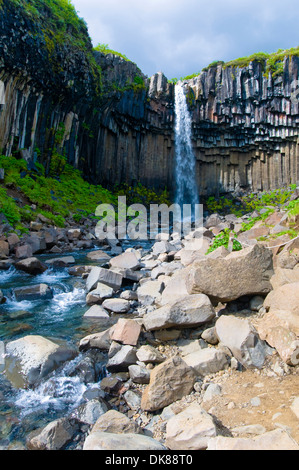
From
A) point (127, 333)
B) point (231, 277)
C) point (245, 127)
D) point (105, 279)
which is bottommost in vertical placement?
point (127, 333)

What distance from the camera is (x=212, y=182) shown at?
107 ft

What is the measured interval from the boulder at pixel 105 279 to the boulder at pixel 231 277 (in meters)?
2.87

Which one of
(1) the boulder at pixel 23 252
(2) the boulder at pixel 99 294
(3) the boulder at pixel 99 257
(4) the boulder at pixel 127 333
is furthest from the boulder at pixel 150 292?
(1) the boulder at pixel 23 252

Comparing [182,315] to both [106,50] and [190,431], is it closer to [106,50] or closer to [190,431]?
[190,431]

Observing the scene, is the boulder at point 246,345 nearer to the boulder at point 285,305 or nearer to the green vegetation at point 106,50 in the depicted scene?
the boulder at point 285,305

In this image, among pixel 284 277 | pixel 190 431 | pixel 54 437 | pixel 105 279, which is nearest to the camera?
pixel 190 431

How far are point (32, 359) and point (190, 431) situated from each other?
7.63ft

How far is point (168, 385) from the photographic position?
3.24 meters

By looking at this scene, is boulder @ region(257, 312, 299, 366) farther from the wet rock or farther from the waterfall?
the waterfall

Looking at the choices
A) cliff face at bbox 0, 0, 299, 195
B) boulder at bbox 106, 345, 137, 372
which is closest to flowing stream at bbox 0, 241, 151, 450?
boulder at bbox 106, 345, 137, 372

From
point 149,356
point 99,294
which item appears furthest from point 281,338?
point 99,294
